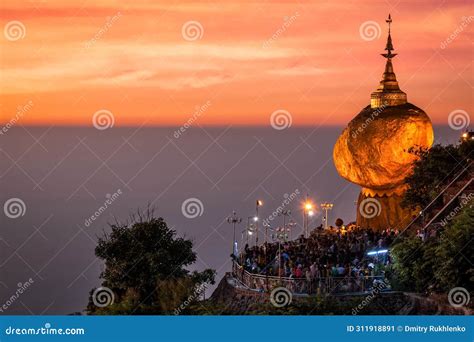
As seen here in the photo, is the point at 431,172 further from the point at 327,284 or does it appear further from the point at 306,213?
the point at 327,284

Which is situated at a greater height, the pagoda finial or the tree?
the pagoda finial

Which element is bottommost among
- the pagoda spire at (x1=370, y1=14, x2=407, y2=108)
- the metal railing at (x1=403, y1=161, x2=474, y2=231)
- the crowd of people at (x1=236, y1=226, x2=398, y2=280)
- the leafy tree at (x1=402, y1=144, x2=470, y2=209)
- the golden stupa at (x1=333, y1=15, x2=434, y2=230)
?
the crowd of people at (x1=236, y1=226, x2=398, y2=280)

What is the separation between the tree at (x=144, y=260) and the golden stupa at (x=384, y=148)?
18.9m

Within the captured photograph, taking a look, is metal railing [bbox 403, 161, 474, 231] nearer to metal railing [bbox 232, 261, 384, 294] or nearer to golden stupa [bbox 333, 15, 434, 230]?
metal railing [bbox 232, 261, 384, 294]

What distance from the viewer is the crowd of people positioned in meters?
40.4

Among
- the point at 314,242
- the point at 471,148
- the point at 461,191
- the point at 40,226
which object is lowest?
the point at 40,226

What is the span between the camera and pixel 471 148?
54219 millimetres

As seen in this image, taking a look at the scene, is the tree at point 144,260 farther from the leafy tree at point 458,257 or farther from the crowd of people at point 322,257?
the leafy tree at point 458,257

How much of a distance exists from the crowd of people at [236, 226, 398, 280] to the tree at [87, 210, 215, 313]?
2.26 m

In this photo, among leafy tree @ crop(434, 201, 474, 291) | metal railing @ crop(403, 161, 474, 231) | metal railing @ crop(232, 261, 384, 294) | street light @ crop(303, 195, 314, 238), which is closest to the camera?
leafy tree @ crop(434, 201, 474, 291)

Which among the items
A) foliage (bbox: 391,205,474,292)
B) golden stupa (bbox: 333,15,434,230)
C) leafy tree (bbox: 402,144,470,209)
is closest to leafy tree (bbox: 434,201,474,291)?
foliage (bbox: 391,205,474,292)

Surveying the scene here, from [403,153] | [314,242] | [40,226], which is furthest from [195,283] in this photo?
[403,153]

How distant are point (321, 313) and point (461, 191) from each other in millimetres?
11566
